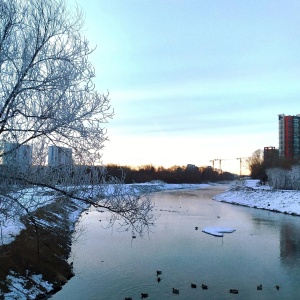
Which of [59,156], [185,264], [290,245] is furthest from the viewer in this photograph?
[290,245]

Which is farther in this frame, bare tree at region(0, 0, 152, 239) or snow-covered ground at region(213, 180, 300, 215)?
snow-covered ground at region(213, 180, 300, 215)

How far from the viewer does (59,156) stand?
7.43 m

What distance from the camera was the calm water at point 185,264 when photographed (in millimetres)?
10109

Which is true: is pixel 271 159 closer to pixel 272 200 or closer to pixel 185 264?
pixel 272 200

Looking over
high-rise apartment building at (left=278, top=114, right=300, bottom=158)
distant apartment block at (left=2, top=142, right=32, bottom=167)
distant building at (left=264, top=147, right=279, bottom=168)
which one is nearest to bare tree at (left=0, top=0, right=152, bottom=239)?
distant apartment block at (left=2, top=142, right=32, bottom=167)

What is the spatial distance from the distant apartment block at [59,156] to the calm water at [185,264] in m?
4.02

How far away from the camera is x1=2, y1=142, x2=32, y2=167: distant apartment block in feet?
20.7

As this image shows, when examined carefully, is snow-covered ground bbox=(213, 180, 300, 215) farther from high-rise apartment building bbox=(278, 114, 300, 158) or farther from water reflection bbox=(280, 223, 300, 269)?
high-rise apartment building bbox=(278, 114, 300, 158)

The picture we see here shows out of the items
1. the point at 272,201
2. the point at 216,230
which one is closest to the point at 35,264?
the point at 216,230

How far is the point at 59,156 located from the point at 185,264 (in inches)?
287

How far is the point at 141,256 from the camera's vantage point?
45.4 feet

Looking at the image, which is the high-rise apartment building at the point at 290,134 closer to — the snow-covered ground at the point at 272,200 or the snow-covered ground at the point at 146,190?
the snow-covered ground at the point at 146,190

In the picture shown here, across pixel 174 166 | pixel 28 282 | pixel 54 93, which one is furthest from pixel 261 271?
pixel 174 166

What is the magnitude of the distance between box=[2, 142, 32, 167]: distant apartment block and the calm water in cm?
456
